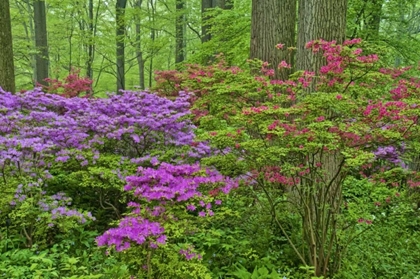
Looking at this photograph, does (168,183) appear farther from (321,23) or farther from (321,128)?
A: (321,23)

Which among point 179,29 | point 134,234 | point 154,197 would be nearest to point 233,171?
point 154,197

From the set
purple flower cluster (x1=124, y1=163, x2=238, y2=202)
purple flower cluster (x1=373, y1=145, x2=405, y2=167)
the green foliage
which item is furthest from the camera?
purple flower cluster (x1=373, y1=145, x2=405, y2=167)

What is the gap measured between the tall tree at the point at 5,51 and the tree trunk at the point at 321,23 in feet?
14.1

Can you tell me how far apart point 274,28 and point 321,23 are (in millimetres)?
1060

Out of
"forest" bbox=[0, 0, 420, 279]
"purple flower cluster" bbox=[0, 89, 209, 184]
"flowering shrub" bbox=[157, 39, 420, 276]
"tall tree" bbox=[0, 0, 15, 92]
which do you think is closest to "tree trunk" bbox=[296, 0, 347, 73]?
"forest" bbox=[0, 0, 420, 279]

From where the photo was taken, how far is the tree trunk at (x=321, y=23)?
11.8ft

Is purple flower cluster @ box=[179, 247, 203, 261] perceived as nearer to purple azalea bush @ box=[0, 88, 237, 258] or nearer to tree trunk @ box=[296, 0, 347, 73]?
purple azalea bush @ box=[0, 88, 237, 258]

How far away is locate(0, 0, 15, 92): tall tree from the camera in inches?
188

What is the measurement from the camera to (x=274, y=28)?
4.57 m

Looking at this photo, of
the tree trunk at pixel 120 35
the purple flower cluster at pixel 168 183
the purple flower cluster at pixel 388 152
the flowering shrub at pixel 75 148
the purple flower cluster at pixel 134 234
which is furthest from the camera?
the tree trunk at pixel 120 35

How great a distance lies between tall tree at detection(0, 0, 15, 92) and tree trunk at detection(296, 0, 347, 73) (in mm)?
4292

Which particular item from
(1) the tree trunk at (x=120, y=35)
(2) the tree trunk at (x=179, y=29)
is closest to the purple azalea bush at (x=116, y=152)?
(2) the tree trunk at (x=179, y=29)

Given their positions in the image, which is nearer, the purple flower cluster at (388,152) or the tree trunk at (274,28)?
the purple flower cluster at (388,152)

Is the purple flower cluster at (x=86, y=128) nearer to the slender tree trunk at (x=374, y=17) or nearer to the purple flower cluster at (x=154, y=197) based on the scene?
the purple flower cluster at (x=154, y=197)
